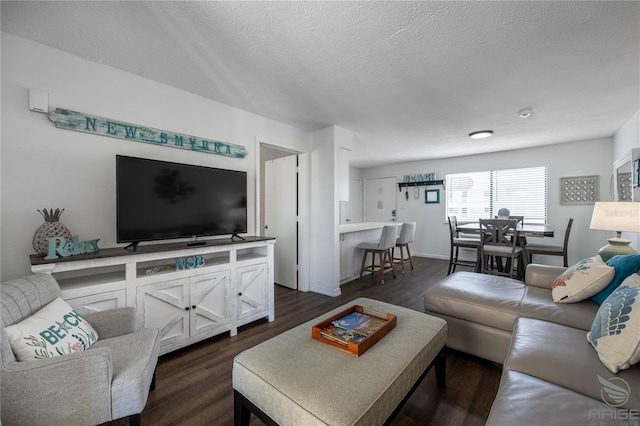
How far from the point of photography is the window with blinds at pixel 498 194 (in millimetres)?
4938

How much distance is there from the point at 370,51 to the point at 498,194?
4.87 metres

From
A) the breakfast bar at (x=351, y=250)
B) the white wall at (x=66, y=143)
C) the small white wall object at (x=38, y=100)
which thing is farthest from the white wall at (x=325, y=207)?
the small white wall object at (x=38, y=100)

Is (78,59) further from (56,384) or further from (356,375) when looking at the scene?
(356,375)

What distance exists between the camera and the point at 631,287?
1.34m

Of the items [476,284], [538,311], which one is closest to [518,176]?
[476,284]

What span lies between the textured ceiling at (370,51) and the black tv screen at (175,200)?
0.85m

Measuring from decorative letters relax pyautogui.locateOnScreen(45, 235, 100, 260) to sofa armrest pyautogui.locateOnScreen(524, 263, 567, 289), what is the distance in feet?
11.8

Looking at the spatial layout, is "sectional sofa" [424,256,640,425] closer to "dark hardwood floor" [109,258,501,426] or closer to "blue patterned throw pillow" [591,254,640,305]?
"blue patterned throw pillow" [591,254,640,305]

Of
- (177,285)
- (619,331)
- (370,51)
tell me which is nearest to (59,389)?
(177,285)

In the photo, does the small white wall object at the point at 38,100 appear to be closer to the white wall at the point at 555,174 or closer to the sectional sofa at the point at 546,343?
the sectional sofa at the point at 546,343

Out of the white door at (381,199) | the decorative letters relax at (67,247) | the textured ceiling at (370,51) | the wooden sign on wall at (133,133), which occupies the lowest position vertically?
the decorative letters relax at (67,247)

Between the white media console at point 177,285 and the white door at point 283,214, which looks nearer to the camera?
the white media console at point 177,285

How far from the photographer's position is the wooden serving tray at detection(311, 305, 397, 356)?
4.29ft

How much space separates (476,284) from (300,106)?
2.54 metres
